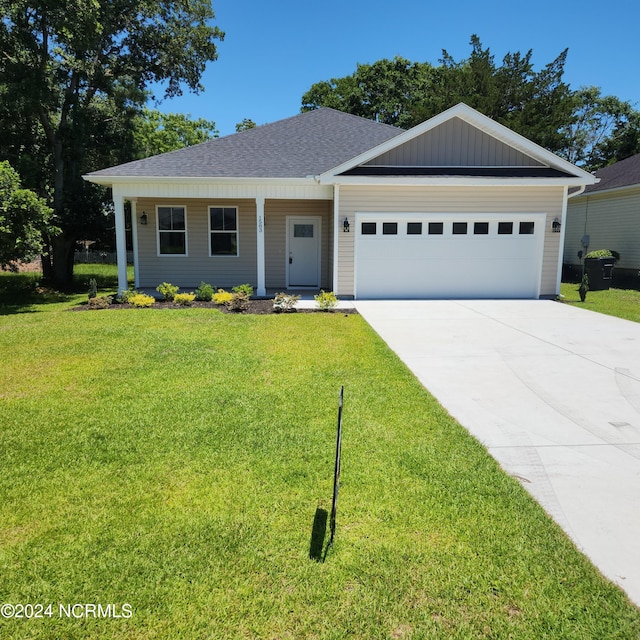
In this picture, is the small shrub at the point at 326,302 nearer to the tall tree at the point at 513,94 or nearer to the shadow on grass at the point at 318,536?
the shadow on grass at the point at 318,536

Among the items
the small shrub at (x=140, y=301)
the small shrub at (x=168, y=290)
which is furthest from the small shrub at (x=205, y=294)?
the small shrub at (x=140, y=301)

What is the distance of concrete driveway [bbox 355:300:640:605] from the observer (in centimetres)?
316

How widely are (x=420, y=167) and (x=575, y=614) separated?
11927mm

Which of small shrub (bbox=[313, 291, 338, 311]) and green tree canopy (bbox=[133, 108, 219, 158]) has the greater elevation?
green tree canopy (bbox=[133, 108, 219, 158])

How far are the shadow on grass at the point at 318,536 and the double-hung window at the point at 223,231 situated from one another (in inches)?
506

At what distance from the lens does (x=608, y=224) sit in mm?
19656

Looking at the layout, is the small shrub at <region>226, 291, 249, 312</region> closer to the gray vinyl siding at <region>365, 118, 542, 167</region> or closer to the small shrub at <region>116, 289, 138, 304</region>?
the small shrub at <region>116, 289, 138, 304</region>

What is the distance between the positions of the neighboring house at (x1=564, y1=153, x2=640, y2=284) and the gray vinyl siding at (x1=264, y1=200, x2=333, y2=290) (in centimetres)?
939

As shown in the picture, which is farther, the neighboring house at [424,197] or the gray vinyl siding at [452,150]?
the gray vinyl siding at [452,150]

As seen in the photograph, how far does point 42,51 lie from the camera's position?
1414 cm

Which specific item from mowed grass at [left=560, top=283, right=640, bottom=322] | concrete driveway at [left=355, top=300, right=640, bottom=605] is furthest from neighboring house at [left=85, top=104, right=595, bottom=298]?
concrete driveway at [left=355, top=300, right=640, bottom=605]

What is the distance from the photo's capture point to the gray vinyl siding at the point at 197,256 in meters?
15.0

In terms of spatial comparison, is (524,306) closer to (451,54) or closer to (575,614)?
(575,614)

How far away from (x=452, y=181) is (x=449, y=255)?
6.39ft
